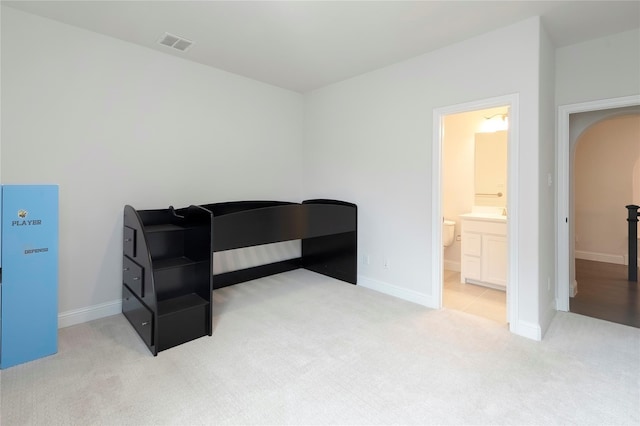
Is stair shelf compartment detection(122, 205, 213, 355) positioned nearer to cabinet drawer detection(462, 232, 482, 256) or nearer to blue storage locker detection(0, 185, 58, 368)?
blue storage locker detection(0, 185, 58, 368)

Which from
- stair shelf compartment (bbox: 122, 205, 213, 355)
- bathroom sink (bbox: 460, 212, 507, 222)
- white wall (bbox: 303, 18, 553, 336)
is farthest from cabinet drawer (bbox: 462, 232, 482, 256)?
stair shelf compartment (bbox: 122, 205, 213, 355)

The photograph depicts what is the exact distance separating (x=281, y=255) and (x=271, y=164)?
1.29m

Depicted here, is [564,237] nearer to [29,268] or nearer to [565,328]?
[565,328]

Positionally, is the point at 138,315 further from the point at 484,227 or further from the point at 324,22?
the point at 484,227

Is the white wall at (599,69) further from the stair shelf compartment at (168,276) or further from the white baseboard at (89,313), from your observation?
the white baseboard at (89,313)

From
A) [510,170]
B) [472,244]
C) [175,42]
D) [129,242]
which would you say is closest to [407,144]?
[510,170]

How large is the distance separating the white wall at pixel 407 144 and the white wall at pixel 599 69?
0.88 meters

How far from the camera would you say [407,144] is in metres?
3.36

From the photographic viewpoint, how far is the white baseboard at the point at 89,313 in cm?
271

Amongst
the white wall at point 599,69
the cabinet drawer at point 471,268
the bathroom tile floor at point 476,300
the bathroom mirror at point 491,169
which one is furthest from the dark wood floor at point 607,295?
the white wall at point 599,69

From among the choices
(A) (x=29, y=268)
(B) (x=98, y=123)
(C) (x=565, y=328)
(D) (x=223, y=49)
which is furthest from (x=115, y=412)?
(C) (x=565, y=328)

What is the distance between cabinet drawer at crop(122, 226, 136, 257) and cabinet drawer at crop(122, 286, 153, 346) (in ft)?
1.19

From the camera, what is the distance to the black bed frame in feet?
7.78

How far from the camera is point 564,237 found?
3.16 meters
